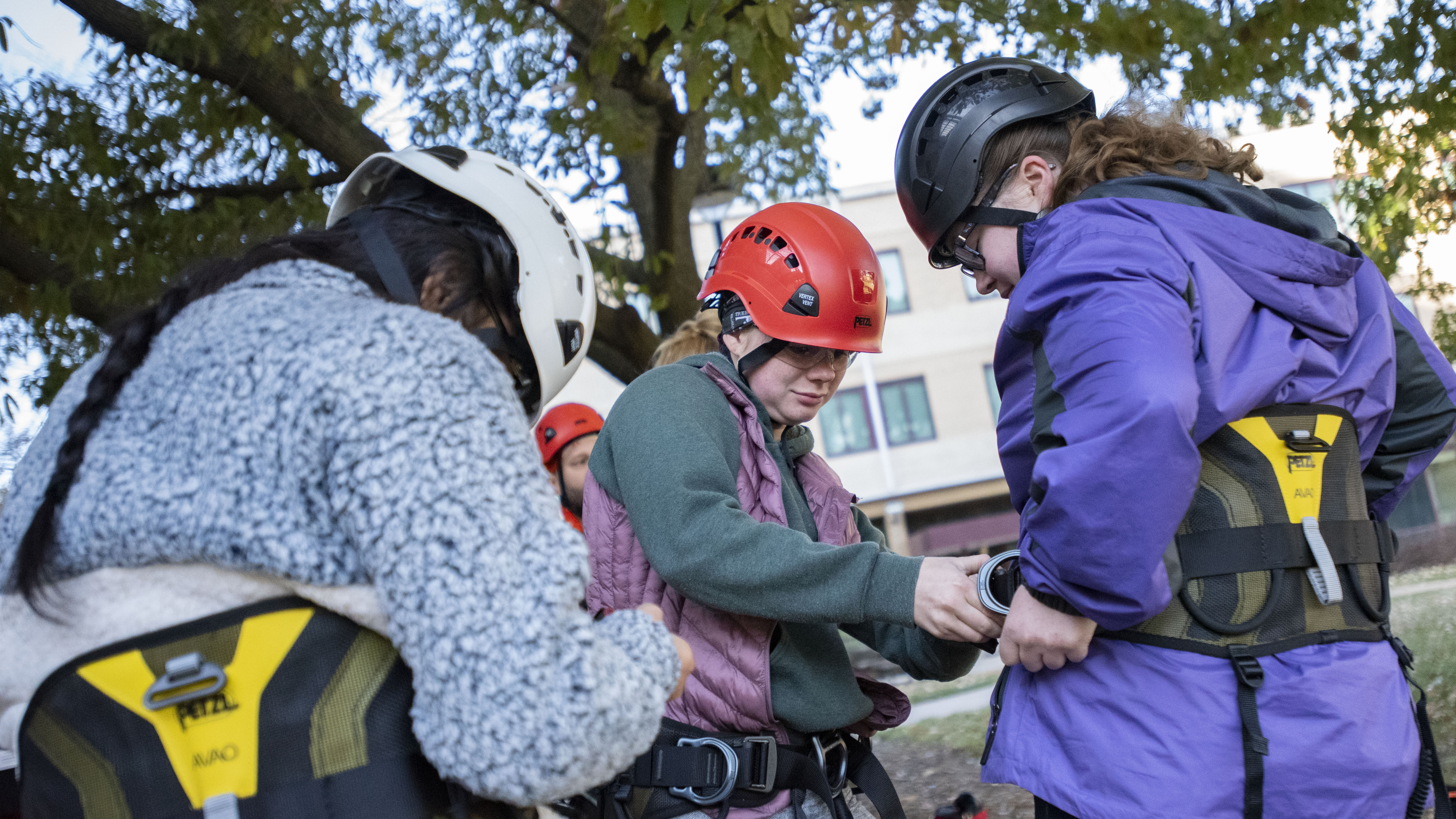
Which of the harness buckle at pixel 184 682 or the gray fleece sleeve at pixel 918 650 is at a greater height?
the harness buckle at pixel 184 682

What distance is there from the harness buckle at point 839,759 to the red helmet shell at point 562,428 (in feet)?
10.5

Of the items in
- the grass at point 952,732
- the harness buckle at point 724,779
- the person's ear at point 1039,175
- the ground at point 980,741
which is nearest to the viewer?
the harness buckle at point 724,779

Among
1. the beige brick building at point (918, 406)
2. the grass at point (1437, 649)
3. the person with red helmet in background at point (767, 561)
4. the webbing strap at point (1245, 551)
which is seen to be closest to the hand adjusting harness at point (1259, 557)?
the webbing strap at point (1245, 551)

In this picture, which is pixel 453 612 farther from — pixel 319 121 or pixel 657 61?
pixel 319 121

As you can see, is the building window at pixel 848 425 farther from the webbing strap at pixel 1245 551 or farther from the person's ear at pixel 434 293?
the person's ear at pixel 434 293

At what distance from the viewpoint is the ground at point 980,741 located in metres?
6.14

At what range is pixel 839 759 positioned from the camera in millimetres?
2496

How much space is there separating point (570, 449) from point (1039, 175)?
11.7 ft

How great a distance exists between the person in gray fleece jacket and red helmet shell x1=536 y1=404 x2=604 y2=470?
4054mm

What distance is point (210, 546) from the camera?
1.32 meters

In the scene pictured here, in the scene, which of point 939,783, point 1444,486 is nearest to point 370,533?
point 939,783

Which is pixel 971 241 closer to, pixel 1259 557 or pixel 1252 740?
pixel 1259 557

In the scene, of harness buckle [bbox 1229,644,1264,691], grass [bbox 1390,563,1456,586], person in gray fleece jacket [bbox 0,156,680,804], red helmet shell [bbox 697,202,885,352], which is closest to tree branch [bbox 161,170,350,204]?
red helmet shell [bbox 697,202,885,352]

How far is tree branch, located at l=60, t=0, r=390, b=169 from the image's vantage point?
5.05 meters
